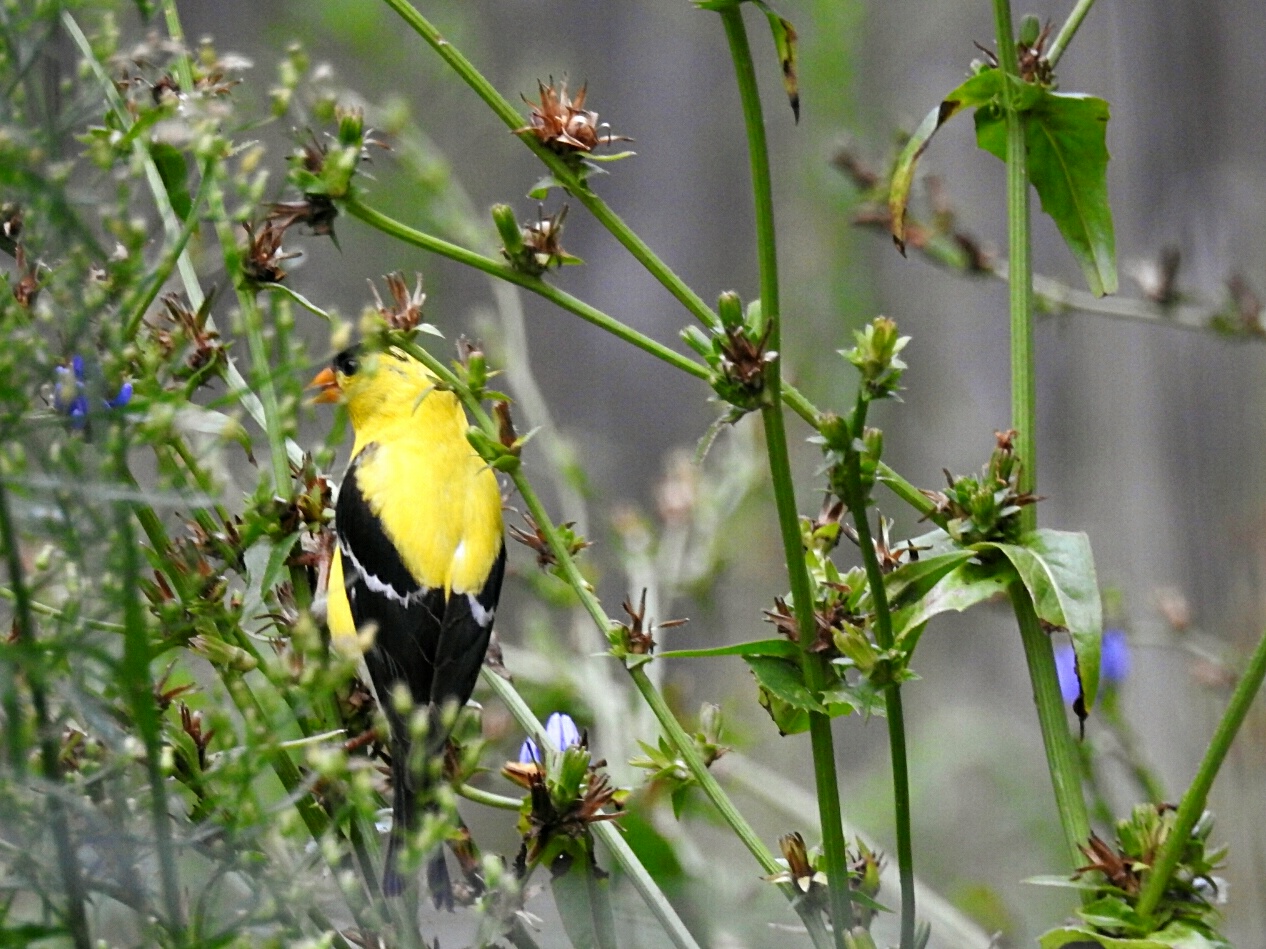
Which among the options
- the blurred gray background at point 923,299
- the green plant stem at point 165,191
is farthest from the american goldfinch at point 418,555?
the blurred gray background at point 923,299

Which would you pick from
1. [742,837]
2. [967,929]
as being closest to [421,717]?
[742,837]

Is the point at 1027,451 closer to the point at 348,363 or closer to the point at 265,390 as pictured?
the point at 265,390

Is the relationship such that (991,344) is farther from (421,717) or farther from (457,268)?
(421,717)

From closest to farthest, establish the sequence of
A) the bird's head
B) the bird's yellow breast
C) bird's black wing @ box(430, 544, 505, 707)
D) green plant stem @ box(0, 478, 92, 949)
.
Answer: green plant stem @ box(0, 478, 92, 949) < bird's black wing @ box(430, 544, 505, 707) < the bird's yellow breast < the bird's head

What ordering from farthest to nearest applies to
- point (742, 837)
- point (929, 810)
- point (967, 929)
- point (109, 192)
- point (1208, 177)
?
1. point (929, 810)
2. point (1208, 177)
3. point (967, 929)
4. point (109, 192)
5. point (742, 837)

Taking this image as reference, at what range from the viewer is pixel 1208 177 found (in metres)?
2.71

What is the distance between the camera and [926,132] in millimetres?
1028

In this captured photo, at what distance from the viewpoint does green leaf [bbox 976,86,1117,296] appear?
106 centimetres

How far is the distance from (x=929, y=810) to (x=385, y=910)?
229 cm

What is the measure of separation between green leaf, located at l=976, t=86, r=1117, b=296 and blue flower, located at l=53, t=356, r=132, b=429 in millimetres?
663

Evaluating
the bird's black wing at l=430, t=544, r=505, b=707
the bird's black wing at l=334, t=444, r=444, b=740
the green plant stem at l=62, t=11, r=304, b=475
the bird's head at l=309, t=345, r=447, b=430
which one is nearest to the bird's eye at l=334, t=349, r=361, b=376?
the bird's head at l=309, t=345, r=447, b=430

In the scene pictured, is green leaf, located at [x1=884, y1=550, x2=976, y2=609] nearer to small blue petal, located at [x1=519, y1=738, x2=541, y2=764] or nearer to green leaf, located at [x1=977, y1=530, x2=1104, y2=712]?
green leaf, located at [x1=977, y1=530, x2=1104, y2=712]

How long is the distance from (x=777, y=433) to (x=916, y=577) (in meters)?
0.17

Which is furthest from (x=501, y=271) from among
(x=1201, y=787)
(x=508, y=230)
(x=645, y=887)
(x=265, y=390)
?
(x=1201, y=787)
